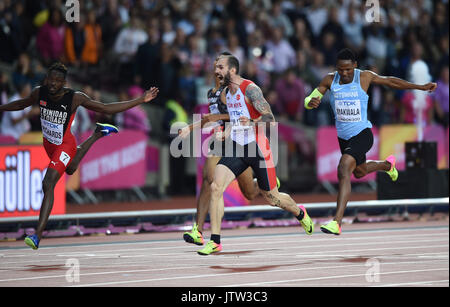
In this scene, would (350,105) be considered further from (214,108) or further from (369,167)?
(214,108)

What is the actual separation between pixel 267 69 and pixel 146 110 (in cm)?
370

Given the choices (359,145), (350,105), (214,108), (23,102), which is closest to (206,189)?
(214,108)

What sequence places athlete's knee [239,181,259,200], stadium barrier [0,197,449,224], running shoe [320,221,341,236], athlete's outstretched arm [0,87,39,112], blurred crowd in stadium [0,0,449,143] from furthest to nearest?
blurred crowd in stadium [0,0,449,143] → stadium barrier [0,197,449,224] → athlete's knee [239,181,259,200] → athlete's outstretched arm [0,87,39,112] → running shoe [320,221,341,236]

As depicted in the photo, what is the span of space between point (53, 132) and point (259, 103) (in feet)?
9.16

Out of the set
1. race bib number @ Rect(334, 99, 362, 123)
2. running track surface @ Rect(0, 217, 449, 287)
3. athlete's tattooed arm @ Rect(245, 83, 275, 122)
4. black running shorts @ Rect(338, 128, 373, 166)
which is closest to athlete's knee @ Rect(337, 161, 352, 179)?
black running shorts @ Rect(338, 128, 373, 166)

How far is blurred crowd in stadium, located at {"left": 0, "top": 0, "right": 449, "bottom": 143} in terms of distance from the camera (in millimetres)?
20562

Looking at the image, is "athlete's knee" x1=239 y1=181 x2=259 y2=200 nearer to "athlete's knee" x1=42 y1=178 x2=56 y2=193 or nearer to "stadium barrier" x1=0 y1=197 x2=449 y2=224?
"athlete's knee" x1=42 y1=178 x2=56 y2=193

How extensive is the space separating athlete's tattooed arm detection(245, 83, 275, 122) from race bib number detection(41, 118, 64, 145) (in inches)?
99.9

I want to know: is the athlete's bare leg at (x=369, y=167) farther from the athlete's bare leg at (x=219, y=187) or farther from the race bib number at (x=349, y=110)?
the athlete's bare leg at (x=219, y=187)

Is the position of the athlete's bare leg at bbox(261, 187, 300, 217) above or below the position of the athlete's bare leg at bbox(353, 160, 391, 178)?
below

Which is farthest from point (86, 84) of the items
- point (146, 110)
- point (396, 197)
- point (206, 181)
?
point (206, 181)

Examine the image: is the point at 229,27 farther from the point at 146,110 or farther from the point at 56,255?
the point at 56,255

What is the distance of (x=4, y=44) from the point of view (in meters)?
20.1

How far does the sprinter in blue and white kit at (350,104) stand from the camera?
1286 cm
